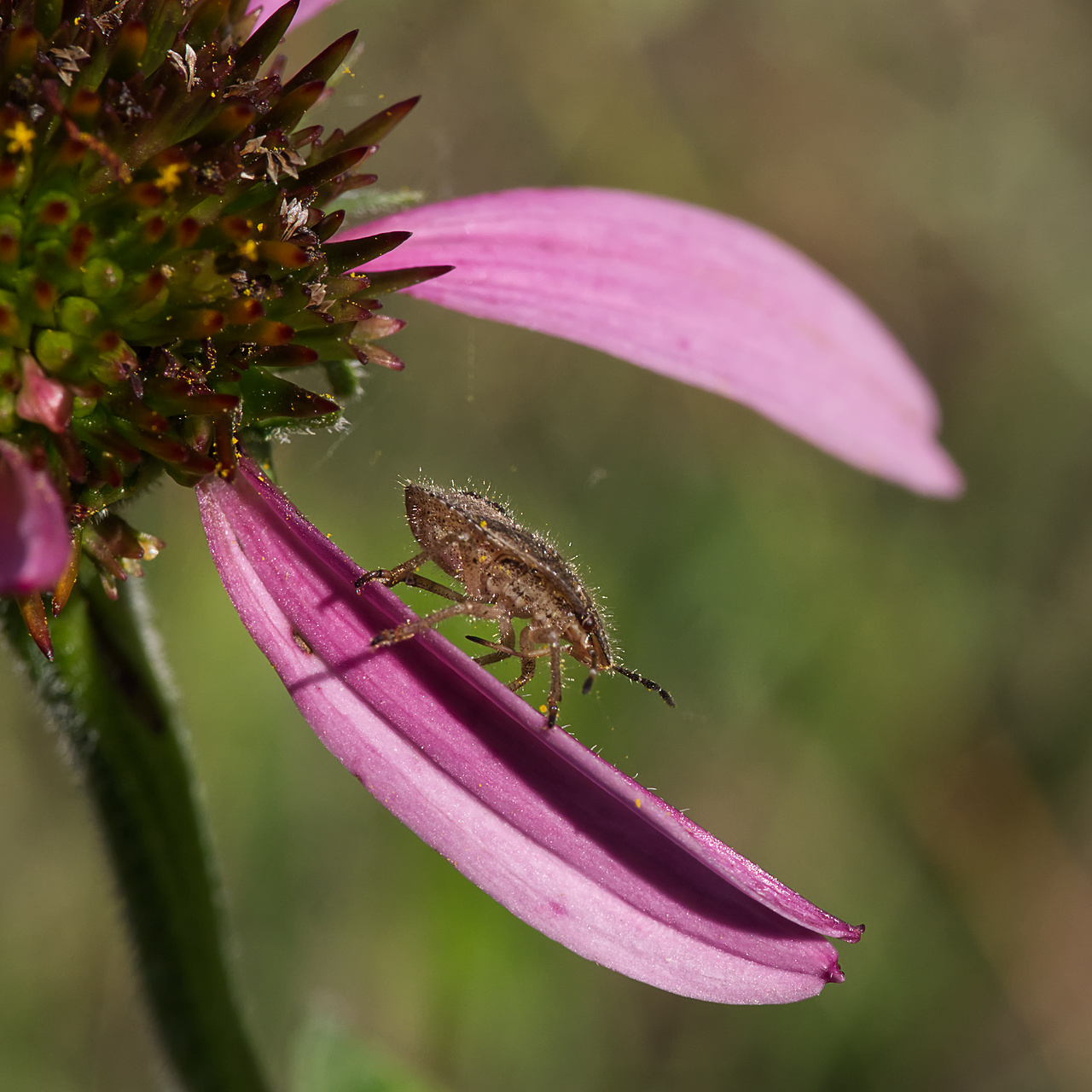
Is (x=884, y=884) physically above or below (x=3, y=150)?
below

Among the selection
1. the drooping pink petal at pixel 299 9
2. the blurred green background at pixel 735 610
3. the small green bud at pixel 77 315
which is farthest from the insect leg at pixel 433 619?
the blurred green background at pixel 735 610

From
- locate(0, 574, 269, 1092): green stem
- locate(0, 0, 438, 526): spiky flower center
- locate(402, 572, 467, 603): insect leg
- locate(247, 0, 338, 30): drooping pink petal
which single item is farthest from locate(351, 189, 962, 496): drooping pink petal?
locate(0, 574, 269, 1092): green stem

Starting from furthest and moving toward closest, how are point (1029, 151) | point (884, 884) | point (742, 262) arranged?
point (1029, 151) → point (884, 884) → point (742, 262)

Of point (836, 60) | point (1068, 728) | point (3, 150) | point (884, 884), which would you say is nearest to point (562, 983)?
point (884, 884)

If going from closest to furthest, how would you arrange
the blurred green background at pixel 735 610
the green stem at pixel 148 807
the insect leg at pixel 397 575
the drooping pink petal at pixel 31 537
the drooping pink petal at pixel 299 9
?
1. the drooping pink petal at pixel 31 537
2. the insect leg at pixel 397 575
3. the green stem at pixel 148 807
4. the drooping pink petal at pixel 299 9
5. the blurred green background at pixel 735 610

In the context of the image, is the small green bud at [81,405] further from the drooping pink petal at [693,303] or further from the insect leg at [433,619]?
the drooping pink petal at [693,303]

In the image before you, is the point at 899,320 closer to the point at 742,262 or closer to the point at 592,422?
the point at 592,422

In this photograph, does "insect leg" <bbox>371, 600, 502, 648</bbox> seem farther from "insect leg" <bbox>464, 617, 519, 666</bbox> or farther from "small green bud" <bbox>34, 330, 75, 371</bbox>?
"small green bud" <bbox>34, 330, 75, 371</bbox>
